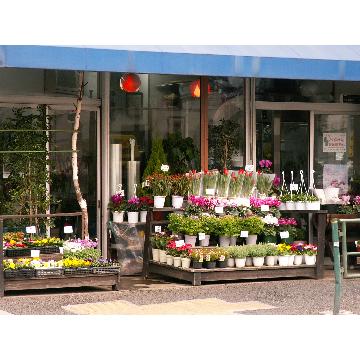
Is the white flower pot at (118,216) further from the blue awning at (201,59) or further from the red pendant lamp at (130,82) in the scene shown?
the blue awning at (201,59)

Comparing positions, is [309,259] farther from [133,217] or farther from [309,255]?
[133,217]

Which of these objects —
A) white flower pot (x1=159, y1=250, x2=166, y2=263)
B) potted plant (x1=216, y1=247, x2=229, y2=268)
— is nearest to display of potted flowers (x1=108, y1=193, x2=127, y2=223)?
white flower pot (x1=159, y1=250, x2=166, y2=263)

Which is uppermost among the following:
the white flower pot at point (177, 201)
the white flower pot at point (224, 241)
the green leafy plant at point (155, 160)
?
the green leafy plant at point (155, 160)

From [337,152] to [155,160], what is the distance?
3494mm

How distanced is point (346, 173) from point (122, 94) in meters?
4.22

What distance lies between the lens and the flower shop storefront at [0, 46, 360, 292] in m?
13.6

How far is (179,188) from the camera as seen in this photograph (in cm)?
1408

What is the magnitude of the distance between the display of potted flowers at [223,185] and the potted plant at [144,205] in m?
1.02

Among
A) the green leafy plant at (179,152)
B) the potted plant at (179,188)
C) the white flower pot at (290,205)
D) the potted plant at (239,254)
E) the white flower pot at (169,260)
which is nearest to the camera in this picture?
the potted plant at (239,254)

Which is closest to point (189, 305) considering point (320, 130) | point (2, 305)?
point (2, 305)

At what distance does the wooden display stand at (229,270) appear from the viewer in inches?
516

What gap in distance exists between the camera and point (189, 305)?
1142 centimetres

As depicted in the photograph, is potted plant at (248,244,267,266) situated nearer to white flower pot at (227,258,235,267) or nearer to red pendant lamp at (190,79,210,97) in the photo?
white flower pot at (227,258,235,267)

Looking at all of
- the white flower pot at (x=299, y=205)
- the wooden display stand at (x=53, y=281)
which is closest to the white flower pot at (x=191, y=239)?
the wooden display stand at (x=53, y=281)
